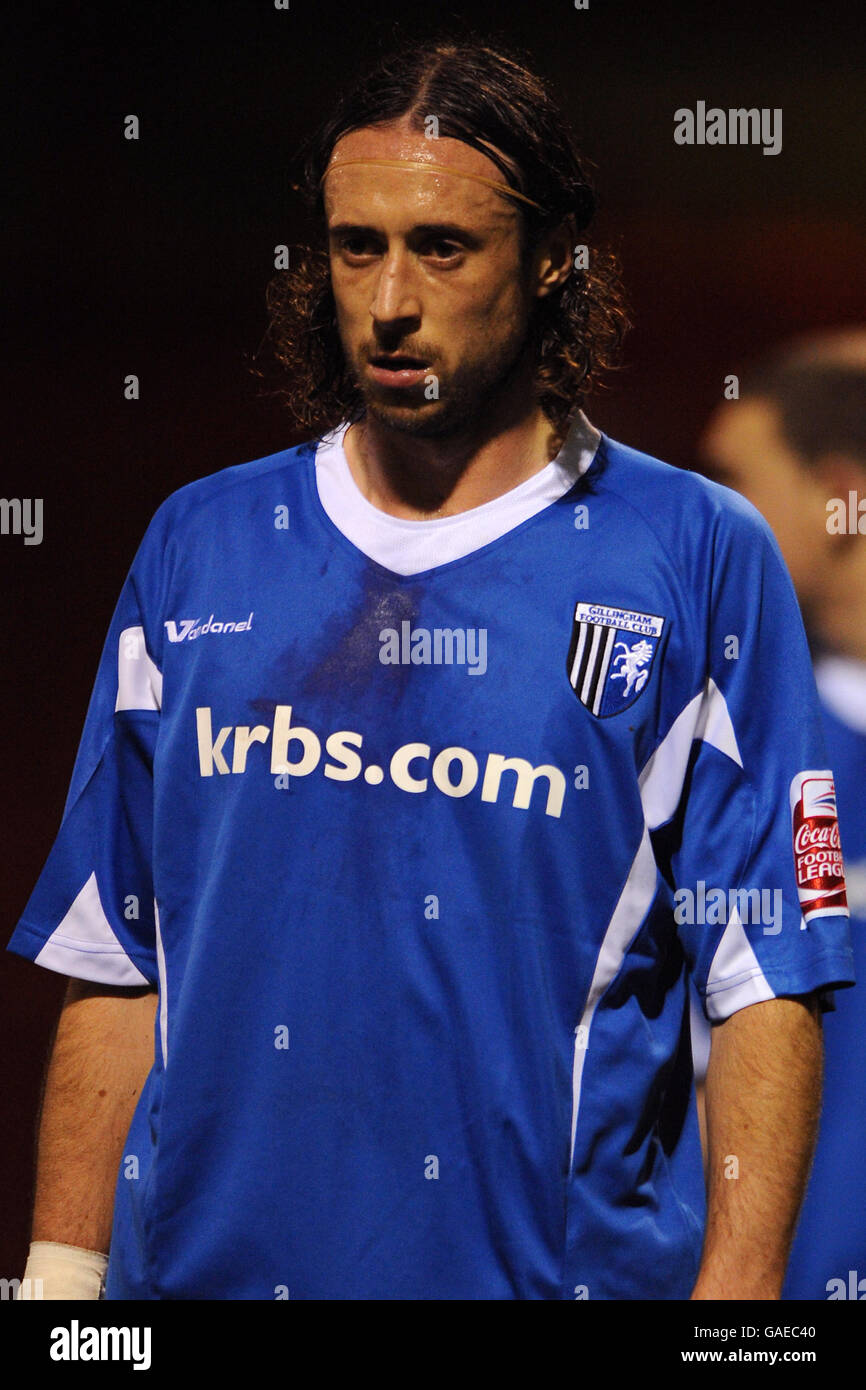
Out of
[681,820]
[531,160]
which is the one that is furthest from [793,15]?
[681,820]

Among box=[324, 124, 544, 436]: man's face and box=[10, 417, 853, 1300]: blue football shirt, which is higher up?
box=[324, 124, 544, 436]: man's face

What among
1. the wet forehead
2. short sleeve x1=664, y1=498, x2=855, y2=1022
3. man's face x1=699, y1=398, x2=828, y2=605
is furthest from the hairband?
man's face x1=699, y1=398, x2=828, y2=605

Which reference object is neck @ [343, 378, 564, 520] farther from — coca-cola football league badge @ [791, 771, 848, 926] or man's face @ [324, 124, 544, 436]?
coca-cola football league badge @ [791, 771, 848, 926]

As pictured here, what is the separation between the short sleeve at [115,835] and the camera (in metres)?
1.65

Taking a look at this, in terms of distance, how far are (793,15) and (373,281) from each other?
2.74 feet

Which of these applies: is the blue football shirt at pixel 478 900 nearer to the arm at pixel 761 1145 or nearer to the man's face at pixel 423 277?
the arm at pixel 761 1145

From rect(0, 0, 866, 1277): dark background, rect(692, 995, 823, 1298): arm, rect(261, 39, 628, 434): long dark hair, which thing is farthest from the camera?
rect(0, 0, 866, 1277): dark background

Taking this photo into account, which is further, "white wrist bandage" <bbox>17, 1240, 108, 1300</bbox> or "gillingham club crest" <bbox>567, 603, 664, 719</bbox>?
"white wrist bandage" <bbox>17, 1240, 108, 1300</bbox>

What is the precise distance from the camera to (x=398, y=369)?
1526 millimetres

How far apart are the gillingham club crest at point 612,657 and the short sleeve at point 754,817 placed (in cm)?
6

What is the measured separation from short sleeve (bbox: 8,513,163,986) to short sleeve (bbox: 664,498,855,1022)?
54cm

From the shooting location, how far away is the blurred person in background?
207 centimetres

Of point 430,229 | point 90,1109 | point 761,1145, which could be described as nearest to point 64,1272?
point 90,1109

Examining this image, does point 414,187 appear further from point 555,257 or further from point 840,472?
point 840,472
